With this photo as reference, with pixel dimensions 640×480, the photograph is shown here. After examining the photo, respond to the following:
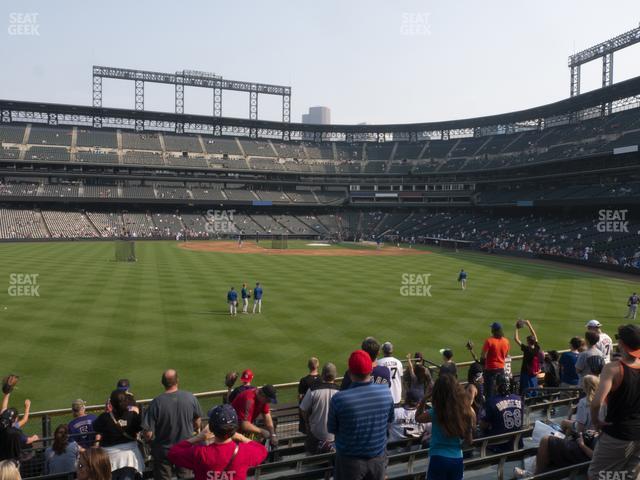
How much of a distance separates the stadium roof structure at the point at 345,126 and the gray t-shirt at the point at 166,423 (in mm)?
75266

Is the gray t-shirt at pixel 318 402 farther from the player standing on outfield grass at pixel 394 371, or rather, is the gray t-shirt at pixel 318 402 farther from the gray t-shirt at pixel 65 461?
the gray t-shirt at pixel 65 461

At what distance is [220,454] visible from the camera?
180 inches

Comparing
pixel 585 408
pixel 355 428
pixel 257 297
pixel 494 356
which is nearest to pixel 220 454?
pixel 355 428

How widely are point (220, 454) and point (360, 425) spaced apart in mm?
1497

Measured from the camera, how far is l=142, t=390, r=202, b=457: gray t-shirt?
661 centimetres

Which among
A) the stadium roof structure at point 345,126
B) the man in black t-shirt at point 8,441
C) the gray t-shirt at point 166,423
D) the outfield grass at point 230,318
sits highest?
the stadium roof structure at point 345,126

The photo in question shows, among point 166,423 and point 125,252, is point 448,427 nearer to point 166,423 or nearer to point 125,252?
point 166,423

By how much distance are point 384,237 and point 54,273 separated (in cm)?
6309

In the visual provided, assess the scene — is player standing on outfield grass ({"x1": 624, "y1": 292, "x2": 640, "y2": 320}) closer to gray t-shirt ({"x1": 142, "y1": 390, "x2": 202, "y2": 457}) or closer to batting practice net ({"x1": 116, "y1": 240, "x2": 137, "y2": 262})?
gray t-shirt ({"x1": 142, "y1": 390, "x2": 202, "y2": 457})

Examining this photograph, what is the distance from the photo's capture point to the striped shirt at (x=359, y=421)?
5.07 m

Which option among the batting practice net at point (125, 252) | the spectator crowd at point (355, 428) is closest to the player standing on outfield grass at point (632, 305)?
the spectator crowd at point (355, 428)

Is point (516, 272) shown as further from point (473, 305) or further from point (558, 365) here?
point (558, 365)

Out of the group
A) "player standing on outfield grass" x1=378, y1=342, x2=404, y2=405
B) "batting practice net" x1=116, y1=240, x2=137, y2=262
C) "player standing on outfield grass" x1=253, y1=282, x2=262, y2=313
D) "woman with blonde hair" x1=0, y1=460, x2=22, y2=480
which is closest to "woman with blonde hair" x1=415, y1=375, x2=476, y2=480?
"player standing on outfield grass" x1=378, y1=342, x2=404, y2=405

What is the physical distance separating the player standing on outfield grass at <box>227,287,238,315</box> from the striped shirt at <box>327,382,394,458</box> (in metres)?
20.0
